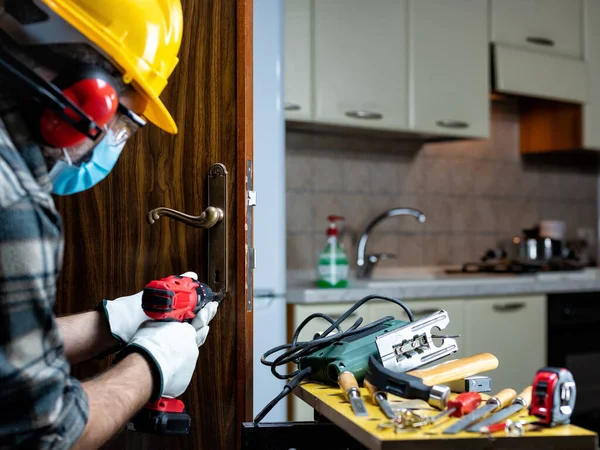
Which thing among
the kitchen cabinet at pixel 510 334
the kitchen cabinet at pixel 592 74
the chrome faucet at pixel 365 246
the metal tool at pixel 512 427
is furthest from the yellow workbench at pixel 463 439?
the kitchen cabinet at pixel 592 74

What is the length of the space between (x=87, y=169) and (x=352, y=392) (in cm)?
48

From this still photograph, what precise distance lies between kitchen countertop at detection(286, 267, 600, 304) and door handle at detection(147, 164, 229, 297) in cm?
96

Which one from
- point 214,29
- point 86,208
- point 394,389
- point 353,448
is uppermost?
point 214,29

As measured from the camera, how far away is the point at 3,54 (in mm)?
762

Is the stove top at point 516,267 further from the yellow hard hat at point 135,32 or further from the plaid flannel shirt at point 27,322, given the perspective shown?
the plaid flannel shirt at point 27,322

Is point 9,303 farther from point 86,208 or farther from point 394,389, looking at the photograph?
point 86,208

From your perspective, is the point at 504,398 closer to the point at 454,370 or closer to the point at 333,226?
the point at 454,370

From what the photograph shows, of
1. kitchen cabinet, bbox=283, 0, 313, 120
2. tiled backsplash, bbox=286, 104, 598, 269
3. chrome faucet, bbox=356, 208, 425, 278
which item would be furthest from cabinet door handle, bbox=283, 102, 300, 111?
chrome faucet, bbox=356, 208, 425, 278

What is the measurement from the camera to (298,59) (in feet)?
8.09

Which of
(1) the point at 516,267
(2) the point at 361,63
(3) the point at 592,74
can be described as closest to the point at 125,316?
(2) the point at 361,63

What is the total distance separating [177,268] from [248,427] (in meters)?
0.49

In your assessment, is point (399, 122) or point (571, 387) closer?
point (571, 387)

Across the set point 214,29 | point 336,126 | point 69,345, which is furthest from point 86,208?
point 336,126

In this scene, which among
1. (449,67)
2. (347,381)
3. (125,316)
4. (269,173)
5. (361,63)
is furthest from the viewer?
(449,67)
